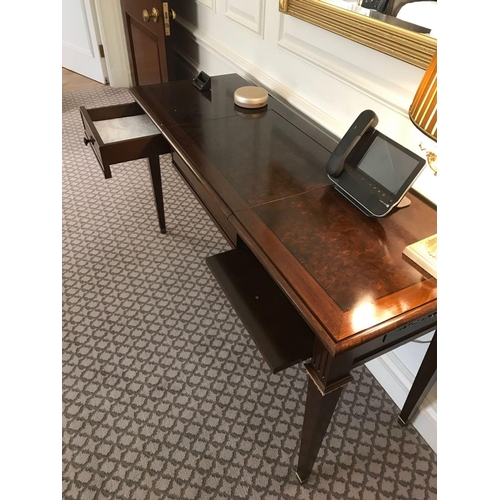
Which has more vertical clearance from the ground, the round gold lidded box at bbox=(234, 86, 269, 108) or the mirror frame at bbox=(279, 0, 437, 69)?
the mirror frame at bbox=(279, 0, 437, 69)

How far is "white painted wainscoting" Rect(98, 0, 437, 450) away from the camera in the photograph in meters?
0.92

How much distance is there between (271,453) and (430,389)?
1.45ft

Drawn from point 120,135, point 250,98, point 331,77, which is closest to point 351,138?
point 331,77

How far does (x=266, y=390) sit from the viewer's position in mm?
1180

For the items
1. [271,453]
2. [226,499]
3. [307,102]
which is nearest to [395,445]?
[271,453]

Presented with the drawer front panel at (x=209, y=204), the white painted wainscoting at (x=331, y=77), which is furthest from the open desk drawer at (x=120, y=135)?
the white painted wainscoting at (x=331, y=77)

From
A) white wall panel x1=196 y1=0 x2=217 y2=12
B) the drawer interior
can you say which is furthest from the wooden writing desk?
white wall panel x1=196 y1=0 x2=217 y2=12

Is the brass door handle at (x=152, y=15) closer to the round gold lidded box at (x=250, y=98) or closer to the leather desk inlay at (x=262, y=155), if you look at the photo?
the round gold lidded box at (x=250, y=98)

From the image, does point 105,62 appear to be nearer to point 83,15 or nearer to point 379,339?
point 83,15

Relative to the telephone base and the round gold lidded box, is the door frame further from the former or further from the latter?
the telephone base

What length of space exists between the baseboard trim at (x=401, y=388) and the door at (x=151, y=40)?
1556 millimetres

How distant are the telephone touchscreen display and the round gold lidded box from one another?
1.68 feet

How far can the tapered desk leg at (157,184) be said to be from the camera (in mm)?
1459

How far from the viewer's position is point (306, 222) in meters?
0.79
